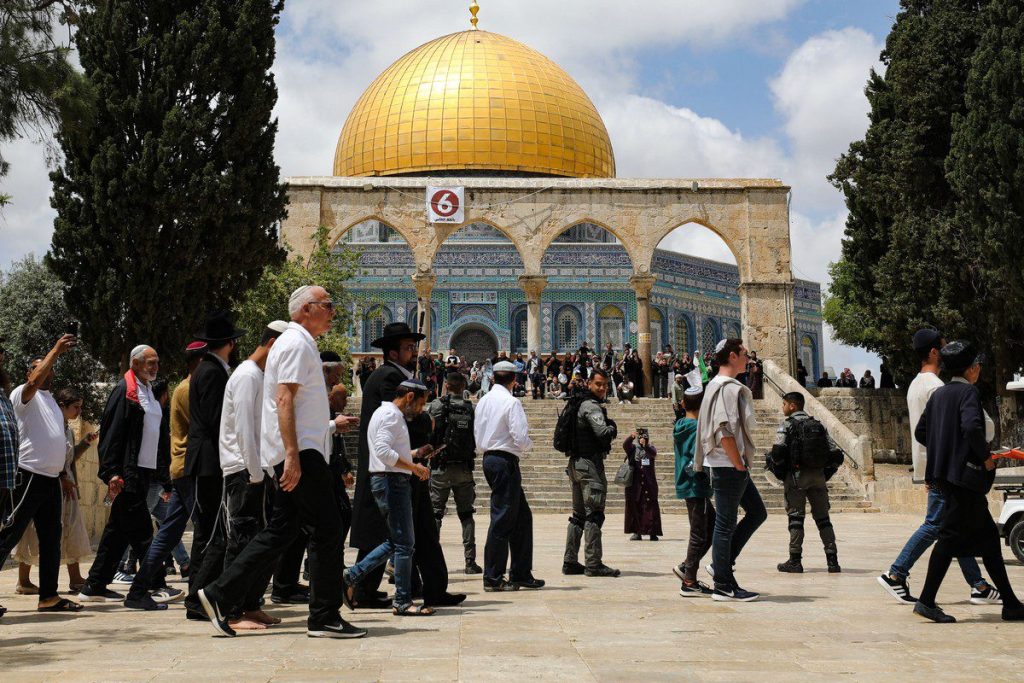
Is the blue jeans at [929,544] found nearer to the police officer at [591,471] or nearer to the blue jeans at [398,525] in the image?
the police officer at [591,471]

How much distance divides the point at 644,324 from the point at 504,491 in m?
17.3

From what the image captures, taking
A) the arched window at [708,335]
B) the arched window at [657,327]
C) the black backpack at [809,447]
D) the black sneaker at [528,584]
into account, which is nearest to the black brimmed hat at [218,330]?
the black sneaker at [528,584]

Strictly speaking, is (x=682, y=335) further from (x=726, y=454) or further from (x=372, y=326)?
(x=726, y=454)

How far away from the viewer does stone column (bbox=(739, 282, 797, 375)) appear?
2367cm

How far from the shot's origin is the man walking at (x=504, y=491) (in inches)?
275

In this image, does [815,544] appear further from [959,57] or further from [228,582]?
[959,57]

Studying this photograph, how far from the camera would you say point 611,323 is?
133 ft

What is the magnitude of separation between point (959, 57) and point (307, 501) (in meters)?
17.1

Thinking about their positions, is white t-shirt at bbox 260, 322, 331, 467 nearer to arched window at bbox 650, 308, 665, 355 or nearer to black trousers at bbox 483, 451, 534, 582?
black trousers at bbox 483, 451, 534, 582

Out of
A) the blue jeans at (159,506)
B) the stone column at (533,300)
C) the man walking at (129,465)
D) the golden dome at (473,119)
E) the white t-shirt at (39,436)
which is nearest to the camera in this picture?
the white t-shirt at (39,436)

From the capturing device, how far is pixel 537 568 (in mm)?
8461

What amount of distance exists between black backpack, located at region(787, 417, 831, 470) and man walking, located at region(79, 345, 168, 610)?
4.59 m

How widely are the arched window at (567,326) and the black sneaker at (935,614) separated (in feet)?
115

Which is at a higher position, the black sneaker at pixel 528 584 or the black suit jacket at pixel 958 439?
the black suit jacket at pixel 958 439
